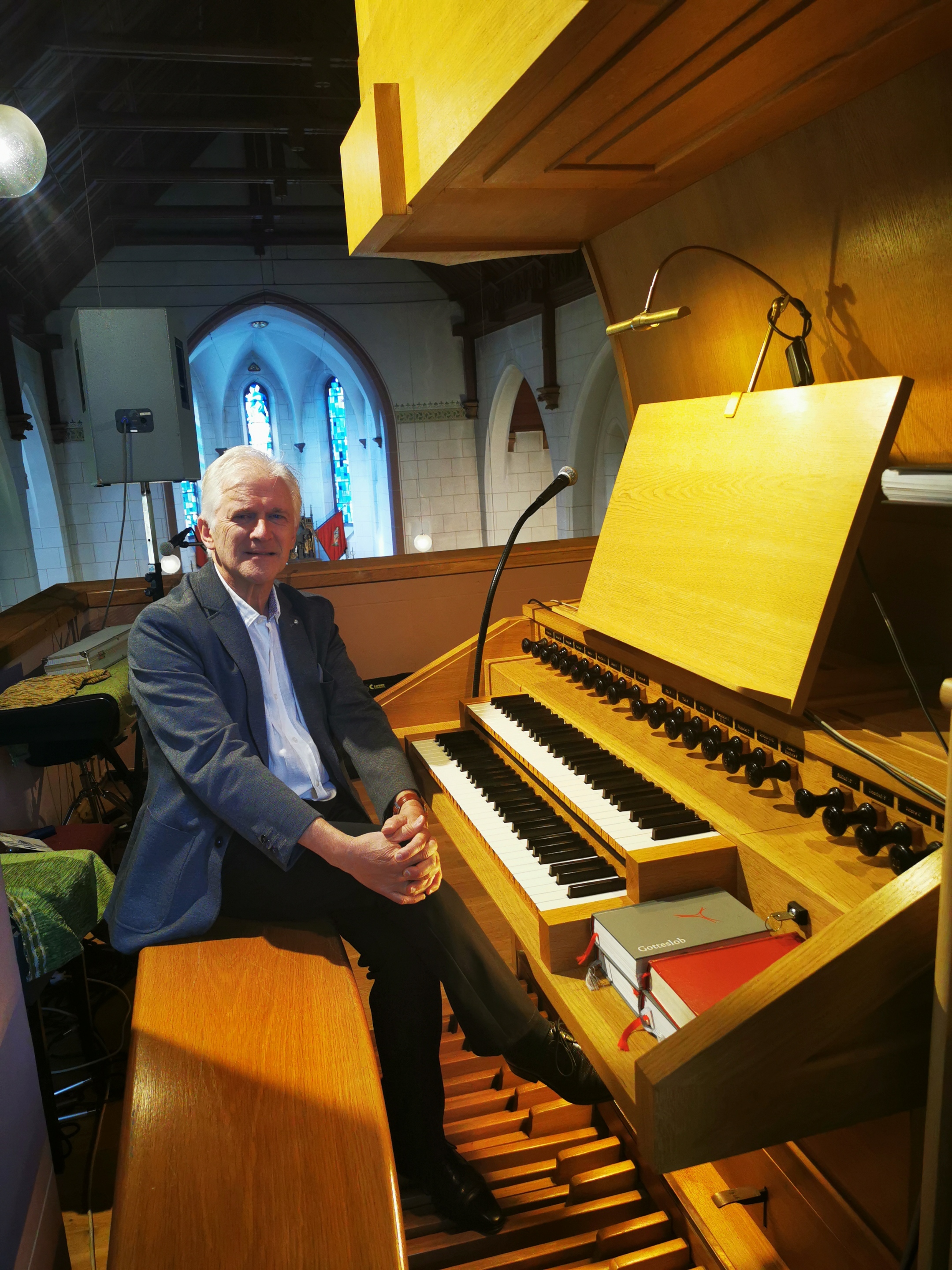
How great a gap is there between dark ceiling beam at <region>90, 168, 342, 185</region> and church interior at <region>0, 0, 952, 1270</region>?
7.00 meters

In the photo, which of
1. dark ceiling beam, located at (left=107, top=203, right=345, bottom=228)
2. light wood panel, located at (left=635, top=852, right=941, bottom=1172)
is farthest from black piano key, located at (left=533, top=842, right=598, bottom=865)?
dark ceiling beam, located at (left=107, top=203, right=345, bottom=228)

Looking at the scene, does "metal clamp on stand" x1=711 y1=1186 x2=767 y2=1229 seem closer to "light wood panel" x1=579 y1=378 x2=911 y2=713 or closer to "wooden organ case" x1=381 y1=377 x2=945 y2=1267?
"wooden organ case" x1=381 y1=377 x2=945 y2=1267

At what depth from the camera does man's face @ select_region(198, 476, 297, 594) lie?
189 centimetres

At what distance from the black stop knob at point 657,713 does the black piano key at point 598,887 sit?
45 centimetres

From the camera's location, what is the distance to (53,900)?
1.62 m

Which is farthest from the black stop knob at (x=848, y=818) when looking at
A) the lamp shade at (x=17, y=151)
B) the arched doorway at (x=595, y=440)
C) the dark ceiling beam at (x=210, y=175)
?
the dark ceiling beam at (x=210, y=175)

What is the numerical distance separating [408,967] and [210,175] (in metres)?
8.81

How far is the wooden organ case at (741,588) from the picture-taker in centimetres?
98

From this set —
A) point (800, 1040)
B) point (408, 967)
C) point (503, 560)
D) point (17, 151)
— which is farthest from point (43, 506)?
point (800, 1040)

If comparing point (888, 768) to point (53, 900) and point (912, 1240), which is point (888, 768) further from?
point (53, 900)

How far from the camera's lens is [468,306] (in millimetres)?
10688

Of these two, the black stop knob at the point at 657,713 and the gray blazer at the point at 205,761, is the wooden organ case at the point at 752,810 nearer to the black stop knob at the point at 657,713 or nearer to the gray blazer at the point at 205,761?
the black stop knob at the point at 657,713

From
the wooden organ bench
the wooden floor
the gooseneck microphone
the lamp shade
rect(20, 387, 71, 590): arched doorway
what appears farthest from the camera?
rect(20, 387, 71, 590): arched doorway

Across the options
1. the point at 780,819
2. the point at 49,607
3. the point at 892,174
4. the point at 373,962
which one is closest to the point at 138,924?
the point at 373,962
